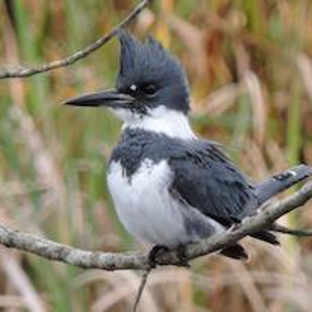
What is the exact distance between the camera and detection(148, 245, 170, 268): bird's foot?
2496 millimetres

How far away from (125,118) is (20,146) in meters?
1.23

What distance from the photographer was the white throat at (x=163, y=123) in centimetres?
274

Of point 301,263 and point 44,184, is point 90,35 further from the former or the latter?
point 301,263

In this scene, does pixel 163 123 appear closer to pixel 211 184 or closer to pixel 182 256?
pixel 211 184

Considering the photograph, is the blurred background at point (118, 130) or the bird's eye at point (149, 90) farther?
the blurred background at point (118, 130)

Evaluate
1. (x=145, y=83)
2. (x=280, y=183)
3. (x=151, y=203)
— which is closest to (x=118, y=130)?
(x=145, y=83)

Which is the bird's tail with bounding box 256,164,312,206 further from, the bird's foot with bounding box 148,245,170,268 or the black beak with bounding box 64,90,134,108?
the black beak with bounding box 64,90,134,108

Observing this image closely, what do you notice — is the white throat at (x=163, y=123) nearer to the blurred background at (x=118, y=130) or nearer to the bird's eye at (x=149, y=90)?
the bird's eye at (x=149, y=90)

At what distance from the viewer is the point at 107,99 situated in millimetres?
2721

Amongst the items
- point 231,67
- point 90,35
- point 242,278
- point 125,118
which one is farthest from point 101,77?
point 125,118

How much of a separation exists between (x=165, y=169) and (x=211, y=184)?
16cm

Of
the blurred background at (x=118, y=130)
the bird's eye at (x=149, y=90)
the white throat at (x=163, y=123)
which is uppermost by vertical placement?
the bird's eye at (x=149, y=90)

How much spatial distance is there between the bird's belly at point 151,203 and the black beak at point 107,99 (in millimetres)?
206

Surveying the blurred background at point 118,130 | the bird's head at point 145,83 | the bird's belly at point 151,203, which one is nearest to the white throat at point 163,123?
the bird's head at point 145,83
